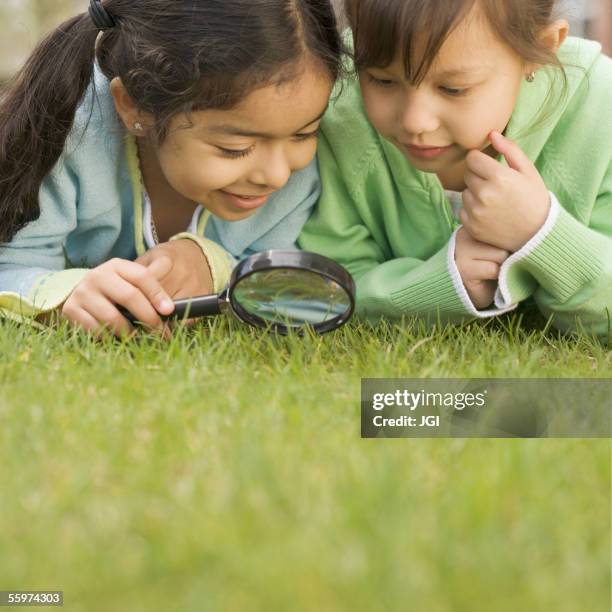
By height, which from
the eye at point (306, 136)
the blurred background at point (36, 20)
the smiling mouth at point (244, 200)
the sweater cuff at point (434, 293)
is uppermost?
the eye at point (306, 136)

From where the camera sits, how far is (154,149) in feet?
8.89

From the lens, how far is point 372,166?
279 centimetres

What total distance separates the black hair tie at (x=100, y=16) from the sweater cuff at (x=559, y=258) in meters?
1.21

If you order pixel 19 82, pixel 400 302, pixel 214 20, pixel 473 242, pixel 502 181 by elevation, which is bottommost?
pixel 400 302

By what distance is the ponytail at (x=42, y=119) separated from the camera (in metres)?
2.65

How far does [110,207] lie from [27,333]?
0.58m

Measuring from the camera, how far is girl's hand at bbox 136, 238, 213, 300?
2623 millimetres

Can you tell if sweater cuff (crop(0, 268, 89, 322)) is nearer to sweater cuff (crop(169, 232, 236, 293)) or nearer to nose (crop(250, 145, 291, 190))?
sweater cuff (crop(169, 232, 236, 293))

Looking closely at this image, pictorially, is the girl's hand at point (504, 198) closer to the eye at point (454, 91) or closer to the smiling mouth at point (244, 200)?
the eye at point (454, 91)

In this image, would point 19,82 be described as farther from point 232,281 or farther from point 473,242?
point 473,242

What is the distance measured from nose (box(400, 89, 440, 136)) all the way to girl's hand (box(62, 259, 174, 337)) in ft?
2.41

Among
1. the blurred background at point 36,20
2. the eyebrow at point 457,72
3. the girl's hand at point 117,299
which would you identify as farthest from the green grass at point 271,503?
the blurred background at point 36,20

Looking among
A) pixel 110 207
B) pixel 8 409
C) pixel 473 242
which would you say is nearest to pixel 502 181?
pixel 473 242

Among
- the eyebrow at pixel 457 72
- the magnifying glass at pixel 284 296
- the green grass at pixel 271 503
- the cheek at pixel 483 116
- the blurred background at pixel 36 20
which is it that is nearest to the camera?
the green grass at pixel 271 503
